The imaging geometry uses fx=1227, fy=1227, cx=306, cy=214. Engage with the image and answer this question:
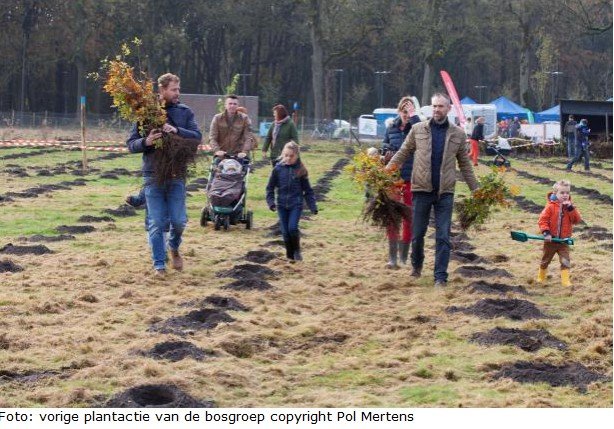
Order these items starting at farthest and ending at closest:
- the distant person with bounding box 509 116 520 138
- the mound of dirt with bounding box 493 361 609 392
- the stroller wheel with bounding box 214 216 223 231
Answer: the distant person with bounding box 509 116 520 138
the stroller wheel with bounding box 214 216 223 231
the mound of dirt with bounding box 493 361 609 392

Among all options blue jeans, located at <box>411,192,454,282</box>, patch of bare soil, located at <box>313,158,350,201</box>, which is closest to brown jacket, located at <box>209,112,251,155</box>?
blue jeans, located at <box>411,192,454,282</box>

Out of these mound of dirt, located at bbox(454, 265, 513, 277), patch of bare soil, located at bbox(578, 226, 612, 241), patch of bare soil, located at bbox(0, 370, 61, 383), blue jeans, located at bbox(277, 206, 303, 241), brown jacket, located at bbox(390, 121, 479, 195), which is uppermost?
brown jacket, located at bbox(390, 121, 479, 195)

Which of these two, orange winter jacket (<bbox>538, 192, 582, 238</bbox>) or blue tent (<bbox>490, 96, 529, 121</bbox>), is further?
blue tent (<bbox>490, 96, 529, 121</bbox>)

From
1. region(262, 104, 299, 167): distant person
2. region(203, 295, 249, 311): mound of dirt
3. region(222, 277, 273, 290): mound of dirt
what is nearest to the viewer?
region(203, 295, 249, 311): mound of dirt

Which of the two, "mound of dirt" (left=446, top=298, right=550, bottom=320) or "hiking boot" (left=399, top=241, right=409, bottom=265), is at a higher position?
"hiking boot" (left=399, top=241, right=409, bottom=265)

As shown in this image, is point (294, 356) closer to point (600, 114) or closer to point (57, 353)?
point (57, 353)

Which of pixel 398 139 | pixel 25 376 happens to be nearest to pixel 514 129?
pixel 398 139

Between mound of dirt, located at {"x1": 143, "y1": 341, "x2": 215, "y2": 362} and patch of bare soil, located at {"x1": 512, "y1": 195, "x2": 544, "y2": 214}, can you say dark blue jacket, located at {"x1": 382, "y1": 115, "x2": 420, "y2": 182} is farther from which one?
patch of bare soil, located at {"x1": 512, "y1": 195, "x2": 544, "y2": 214}

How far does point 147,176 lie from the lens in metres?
12.4

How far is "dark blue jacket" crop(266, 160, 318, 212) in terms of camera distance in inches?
538

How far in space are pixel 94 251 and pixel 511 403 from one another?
8.01 m

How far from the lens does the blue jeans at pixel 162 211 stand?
1238 centimetres

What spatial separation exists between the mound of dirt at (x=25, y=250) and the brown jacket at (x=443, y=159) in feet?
14.8

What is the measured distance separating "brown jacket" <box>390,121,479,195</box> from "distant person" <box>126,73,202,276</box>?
7.45ft
